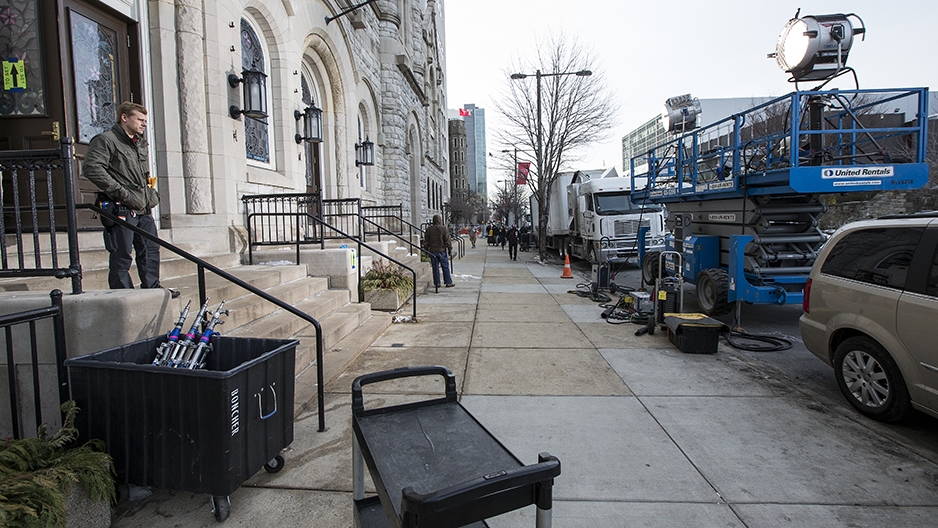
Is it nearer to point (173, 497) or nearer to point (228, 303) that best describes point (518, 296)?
point (228, 303)

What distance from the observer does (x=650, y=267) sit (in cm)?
1224

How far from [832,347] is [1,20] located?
9701mm

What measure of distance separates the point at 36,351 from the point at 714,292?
863cm

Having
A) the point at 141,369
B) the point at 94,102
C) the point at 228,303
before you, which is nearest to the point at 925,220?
the point at 141,369

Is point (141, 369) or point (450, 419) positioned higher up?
point (141, 369)

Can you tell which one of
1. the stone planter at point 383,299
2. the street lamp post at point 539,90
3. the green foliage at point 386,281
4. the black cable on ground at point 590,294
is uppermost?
the street lamp post at point 539,90

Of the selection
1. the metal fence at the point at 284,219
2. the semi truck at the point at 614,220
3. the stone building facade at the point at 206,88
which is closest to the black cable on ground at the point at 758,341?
the metal fence at the point at 284,219

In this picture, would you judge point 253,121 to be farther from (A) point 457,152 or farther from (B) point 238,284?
(A) point 457,152

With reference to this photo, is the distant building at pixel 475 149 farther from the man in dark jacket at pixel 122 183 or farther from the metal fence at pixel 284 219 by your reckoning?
the man in dark jacket at pixel 122 183

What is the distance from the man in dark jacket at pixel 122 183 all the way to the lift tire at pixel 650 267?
33.8 ft

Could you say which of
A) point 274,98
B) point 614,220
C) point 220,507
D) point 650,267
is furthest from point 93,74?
point 614,220

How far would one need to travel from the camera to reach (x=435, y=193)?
34438mm

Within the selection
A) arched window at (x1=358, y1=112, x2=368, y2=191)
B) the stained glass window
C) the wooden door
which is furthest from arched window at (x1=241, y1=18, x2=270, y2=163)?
arched window at (x1=358, y1=112, x2=368, y2=191)

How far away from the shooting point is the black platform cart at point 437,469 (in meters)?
1.66
